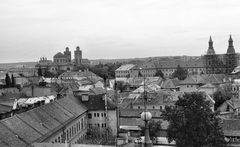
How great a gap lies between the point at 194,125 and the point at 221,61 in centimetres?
9728

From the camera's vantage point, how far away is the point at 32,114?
2900 cm

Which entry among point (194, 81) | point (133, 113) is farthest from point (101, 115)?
point (194, 81)

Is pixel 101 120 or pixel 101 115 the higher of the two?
pixel 101 115

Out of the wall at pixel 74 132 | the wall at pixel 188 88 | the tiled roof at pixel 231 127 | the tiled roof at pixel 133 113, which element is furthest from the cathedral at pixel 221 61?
the wall at pixel 74 132

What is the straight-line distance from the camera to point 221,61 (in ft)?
389

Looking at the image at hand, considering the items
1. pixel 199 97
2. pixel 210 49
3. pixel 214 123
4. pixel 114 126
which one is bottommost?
pixel 114 126

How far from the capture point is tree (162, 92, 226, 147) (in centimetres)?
2689

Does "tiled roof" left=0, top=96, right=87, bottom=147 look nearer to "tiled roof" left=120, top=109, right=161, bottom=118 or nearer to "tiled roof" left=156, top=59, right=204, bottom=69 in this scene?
"tiled roof" left=120, top=109, right=161, bottom=118

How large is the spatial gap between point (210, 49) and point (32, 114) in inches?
4075

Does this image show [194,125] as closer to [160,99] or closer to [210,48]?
[160,99]

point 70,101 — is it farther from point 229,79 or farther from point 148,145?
point 229,79

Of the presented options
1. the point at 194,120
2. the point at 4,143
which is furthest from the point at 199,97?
the point at 4,143

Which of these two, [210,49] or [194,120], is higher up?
[210,49]

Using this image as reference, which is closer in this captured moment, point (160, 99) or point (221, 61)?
point (160, 99)
